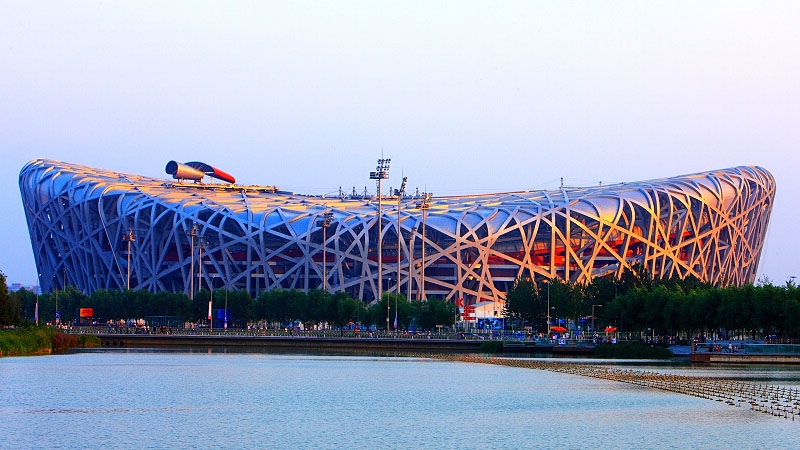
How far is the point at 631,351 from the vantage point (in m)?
93.1

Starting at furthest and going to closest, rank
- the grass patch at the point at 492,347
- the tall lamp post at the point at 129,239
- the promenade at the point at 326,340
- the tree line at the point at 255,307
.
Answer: the tall lamp post at the point at 129,239 < the tree line at the point at 255,307 < the promenade at the point at 326,340 < the grass patch at the point at 492,347

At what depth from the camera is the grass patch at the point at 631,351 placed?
91750 mm

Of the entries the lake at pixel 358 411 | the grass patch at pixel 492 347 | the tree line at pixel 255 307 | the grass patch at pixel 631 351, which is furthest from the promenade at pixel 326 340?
the lake at pixel 358 411

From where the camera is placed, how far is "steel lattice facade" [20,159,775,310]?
5782 inches

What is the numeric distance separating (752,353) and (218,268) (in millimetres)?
80709

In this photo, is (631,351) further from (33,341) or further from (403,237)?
(403,237)

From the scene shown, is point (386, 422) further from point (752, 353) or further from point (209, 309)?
point (209, 309)

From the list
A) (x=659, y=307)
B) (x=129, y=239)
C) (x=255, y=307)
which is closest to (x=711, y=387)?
(x=659, y=307)

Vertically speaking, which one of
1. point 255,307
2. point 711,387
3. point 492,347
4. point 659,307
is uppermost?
point 255,307

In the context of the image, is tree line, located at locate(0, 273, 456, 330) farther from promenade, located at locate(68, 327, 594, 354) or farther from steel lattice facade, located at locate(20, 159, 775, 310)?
promenade, located at locate(68, 327, 594, 354)

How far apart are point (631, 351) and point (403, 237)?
5554 centimetres

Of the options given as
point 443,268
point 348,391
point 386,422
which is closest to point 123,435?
point 386,422

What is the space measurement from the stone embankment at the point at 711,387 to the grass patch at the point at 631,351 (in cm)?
1066

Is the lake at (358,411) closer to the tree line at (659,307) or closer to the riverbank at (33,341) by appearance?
the riverbank at (33,341)
